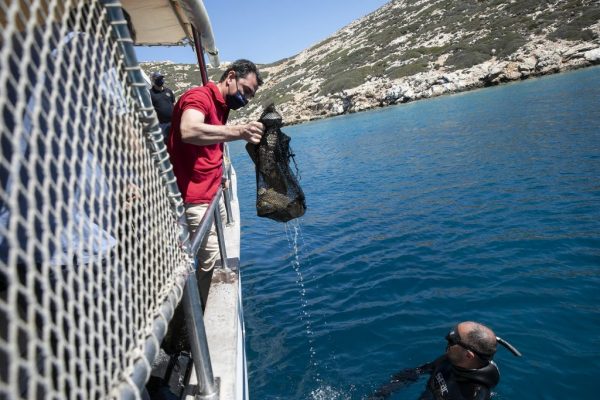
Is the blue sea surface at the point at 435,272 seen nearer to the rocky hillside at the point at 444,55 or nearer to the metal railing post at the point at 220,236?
the metal railing post at the point at 220,236

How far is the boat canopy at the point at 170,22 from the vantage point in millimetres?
4188

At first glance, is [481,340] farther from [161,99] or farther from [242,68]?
A: [161,99]

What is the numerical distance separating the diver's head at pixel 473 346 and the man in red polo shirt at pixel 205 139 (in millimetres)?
2473

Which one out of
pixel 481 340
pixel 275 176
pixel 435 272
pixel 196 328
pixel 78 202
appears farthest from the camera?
pixel 435 272

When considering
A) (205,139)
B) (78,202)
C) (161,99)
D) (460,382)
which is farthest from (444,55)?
(78,202)

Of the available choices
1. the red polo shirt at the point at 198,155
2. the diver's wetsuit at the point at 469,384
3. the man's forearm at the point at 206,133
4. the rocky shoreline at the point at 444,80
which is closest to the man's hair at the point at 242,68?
the red polo shirt at the point at 198,155

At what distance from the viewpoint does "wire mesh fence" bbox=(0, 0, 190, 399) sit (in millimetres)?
885

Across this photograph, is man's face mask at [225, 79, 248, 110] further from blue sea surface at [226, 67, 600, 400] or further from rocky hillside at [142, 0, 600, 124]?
rocky hillside at [142, 0, 600, 124]

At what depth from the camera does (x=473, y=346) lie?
3480mm

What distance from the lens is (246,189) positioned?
19.6 metres

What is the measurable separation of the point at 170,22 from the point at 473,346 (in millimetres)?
5226

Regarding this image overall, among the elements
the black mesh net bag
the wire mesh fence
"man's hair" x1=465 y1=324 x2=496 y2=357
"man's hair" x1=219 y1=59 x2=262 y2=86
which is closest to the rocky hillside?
"man's hair" x1=465 y1=324 x2=496 y2=357

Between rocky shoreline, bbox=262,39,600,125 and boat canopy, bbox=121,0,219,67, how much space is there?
133 feet

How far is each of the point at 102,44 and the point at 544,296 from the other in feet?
21.7
